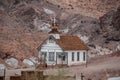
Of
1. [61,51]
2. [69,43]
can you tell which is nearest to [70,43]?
[69,43]

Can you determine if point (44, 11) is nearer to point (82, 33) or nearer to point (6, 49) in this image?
point (82, 33)

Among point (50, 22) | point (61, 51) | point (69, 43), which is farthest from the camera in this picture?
point (50, 22)

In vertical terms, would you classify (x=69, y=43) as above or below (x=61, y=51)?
above

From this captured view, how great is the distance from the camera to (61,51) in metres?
52.8

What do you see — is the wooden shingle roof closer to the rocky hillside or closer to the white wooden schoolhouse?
the white wooden schoolhouse

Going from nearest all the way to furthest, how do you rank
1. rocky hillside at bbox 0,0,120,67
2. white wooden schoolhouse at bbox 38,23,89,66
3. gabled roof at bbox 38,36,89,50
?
white wooden schoolhouse at bbox 38,23,89,66 < gabled roof at bbox 38,36,89,50 < rocky hillside at bbox 0,0,120,67

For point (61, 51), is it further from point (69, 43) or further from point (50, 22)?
point (50, 22)

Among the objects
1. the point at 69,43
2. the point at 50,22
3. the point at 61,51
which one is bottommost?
the point at 61,51

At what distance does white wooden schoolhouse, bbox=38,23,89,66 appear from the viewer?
52625 millimetres

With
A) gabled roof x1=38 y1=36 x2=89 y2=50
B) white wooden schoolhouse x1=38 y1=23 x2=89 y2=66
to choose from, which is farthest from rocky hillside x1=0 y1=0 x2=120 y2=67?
white wooden schoolhouse x1=38 y1=23 x2=89 y2=66

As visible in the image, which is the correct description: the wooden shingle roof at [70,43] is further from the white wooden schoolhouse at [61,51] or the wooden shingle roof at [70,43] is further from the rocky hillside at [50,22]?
the rocky hillside at [50,22]

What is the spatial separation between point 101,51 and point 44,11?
84.0 feet

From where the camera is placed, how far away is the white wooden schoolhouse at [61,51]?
5262cm

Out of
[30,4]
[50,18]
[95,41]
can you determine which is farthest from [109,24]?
[30,4]
